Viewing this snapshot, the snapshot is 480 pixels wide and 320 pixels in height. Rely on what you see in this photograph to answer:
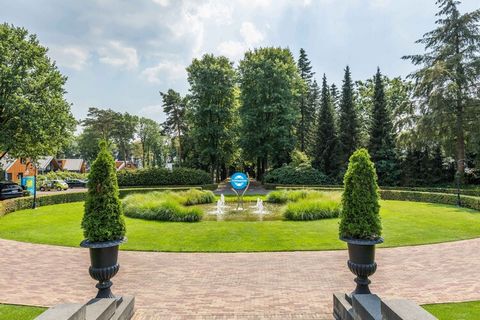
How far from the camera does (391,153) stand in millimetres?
36031

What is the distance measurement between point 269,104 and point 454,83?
19.7 metres

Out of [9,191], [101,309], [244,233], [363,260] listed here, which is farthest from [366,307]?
[9,191]

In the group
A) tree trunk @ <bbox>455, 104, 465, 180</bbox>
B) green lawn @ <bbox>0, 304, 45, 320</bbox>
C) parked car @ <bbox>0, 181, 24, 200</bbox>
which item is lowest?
green lawn @ <bbox>0, 304, 45, 320</bbox>

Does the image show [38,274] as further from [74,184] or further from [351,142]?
[74,184]

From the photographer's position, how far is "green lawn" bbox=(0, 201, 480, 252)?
11711 millimetres

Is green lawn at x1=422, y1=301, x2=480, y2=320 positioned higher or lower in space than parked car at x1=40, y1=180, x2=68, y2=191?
lower

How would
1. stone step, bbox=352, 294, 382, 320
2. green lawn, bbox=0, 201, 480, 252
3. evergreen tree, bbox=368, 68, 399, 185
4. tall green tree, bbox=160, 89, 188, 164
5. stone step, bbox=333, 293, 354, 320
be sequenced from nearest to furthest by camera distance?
stone step, bbox=352, 294, 382, 320 < stone step, bbox=333, 293, 354, 320 < green lawn, bbox=0, 201, 480, 252 < evergreen tree, bbox=368, 68, 399, 185 < tall green tree, bbox=160, 89, 188, 164

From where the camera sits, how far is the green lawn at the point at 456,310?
545cm

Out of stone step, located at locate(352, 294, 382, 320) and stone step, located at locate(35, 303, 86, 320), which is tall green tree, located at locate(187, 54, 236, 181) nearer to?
stone step, located at locate(352, 294, 382, 320)

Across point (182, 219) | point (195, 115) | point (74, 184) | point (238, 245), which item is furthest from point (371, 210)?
point (74, 184)

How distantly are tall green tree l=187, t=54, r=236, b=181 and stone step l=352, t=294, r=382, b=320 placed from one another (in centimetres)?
3825

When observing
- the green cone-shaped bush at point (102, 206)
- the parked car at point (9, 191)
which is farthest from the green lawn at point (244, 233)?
the parked car at point (9, 191)

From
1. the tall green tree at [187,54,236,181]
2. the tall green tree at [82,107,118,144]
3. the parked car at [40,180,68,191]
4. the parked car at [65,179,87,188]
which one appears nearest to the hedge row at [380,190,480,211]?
the tall green tree at [187,54,236,181]

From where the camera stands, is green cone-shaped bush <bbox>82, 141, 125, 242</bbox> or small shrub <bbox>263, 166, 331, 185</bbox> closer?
green cone-shaped bush <bbox>82, 141, 125, 242</bbox>
